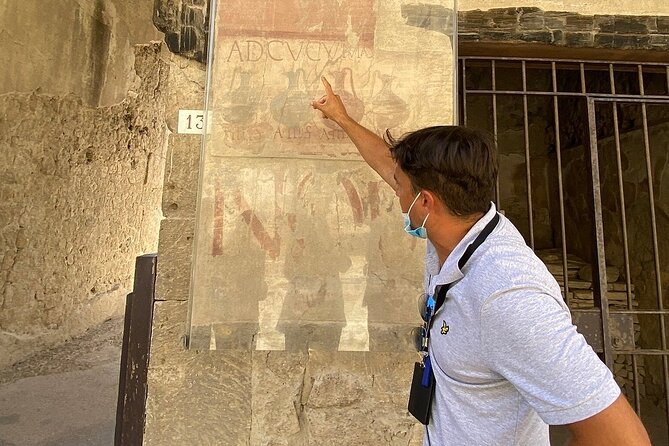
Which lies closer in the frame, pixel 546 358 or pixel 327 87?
pixel 546 358

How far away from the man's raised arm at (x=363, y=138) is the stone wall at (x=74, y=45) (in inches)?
168

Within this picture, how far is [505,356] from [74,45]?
6.17 metres

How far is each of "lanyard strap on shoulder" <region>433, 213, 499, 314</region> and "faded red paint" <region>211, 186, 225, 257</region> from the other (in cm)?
119

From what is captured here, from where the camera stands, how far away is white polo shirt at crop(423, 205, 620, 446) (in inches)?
29.6

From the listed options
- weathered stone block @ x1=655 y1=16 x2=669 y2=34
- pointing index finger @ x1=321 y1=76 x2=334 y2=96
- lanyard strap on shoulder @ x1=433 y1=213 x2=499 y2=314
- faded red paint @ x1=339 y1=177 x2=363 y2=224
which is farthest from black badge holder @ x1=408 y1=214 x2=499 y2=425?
weathered stone block @ x1=655 y1=16 x2=669 y2=34

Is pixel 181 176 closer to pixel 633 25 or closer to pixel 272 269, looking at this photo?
pixel 272 269

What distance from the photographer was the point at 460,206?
0.99 meters

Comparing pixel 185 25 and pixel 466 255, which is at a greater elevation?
pixel 185 25

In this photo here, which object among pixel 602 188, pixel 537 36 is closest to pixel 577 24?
pixel 537 36

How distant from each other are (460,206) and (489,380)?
14.9 inches

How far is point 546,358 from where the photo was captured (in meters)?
0.75

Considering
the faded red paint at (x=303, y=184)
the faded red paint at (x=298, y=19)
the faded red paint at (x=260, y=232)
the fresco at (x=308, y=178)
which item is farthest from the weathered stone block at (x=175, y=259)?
the faded red paint at (x=298, y=19)

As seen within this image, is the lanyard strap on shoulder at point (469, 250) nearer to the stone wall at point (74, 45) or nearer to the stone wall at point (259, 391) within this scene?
the stone wall at point (259, 391)

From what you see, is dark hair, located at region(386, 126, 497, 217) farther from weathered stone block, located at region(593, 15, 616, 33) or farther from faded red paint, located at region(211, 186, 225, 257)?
weathered stone block, located at region(593, 15, 616, 33)
